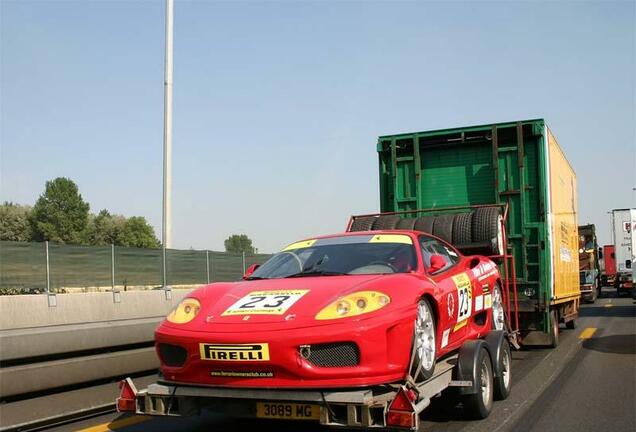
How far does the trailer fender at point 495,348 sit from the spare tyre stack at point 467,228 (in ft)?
7.01

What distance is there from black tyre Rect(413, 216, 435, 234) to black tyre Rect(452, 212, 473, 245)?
329 millimetres

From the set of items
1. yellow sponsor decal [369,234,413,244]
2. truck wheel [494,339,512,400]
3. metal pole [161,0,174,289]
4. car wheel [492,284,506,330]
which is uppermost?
metal pole [161,0,174,289]

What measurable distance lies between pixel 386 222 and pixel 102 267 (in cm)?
991

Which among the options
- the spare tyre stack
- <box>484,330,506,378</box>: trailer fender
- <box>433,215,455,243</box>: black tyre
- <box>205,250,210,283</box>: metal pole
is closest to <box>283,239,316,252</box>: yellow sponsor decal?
<box>484,330,506,378</box>: trailer fender

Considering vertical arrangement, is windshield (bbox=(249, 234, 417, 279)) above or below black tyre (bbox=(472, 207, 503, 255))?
below

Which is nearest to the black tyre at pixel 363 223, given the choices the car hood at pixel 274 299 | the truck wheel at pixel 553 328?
the truck wheel at pixel 553 328

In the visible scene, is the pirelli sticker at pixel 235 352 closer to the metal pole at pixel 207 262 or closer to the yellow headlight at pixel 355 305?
the yellow headlight at pixel 355 305

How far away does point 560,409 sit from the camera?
6270 mm

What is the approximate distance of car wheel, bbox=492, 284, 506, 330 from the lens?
292 inches

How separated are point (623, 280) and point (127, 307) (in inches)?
1104

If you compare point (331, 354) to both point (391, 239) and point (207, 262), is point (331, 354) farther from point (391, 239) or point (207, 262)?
point (207, 262)

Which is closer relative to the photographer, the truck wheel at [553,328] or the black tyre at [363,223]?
the black tyre at [363,223]

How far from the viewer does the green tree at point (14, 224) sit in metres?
93.1

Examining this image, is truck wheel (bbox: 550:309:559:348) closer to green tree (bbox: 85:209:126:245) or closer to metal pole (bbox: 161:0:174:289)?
metal pole (bbox: 161:0:174:289)
